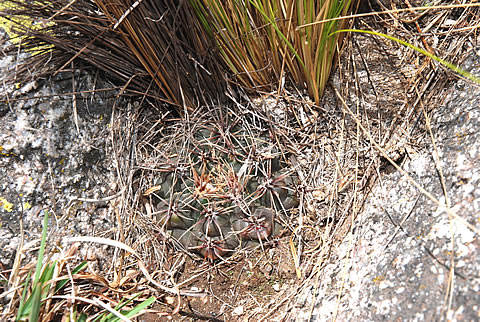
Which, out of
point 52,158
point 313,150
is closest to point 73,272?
point 52,158

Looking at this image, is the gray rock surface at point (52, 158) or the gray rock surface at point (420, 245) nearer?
the gray rock surface at point (420, 245)

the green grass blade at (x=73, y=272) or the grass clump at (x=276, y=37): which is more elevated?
the grass clump at (x=276, y=37)

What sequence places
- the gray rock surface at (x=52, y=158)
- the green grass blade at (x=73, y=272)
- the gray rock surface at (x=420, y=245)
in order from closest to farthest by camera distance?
the gray rock surface at (x=420, y=245)
the green grass blade at (x=73, y=272)
the gray rock surface at (x=52, y=158)

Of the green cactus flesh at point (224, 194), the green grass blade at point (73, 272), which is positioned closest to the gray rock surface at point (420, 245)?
the green cactus flesh at point (224, 194)

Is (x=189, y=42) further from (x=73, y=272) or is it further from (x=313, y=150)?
(x=73, y=272)

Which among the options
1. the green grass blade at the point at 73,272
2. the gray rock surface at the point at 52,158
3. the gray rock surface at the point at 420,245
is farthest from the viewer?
the gray rock surface at the point at 52,158

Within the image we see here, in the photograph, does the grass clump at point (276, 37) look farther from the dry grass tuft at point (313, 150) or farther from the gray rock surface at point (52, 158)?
the gray rock surface at point (52, 158)

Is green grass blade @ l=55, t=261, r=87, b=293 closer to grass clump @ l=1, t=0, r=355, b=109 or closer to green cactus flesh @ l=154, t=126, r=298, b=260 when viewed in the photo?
green cactus flesh @ l=154, t=126, r=298, b=260
